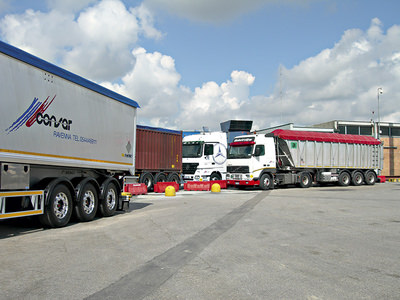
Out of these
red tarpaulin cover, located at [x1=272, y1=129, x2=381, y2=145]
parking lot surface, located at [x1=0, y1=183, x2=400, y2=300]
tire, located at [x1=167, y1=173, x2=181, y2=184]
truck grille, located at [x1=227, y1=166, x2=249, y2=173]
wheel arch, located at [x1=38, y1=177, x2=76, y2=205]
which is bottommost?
parking lot surface, located at [x1=0, y1=183, x2=400, y2=300]

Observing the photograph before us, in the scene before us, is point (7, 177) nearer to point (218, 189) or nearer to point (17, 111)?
point (17, 111)

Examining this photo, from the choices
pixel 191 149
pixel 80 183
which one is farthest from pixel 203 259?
pixel 191 149

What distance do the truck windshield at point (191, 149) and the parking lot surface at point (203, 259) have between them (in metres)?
12.4

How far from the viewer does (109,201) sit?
1051 centimetres

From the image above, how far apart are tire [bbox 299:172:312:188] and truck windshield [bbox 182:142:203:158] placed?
7.22 meters

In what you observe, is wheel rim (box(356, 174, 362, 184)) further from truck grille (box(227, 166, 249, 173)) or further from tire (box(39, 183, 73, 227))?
tire (box(39, 183, 73, 227))

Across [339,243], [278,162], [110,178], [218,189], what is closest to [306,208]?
[339,243]

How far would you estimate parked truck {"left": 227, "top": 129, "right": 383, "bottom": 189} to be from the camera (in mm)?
21562

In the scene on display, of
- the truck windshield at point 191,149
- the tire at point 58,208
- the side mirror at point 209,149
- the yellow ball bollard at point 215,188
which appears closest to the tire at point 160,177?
the truck windshield at point 191,149

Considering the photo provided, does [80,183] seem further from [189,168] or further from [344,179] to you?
[344,179]

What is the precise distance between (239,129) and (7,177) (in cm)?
2425

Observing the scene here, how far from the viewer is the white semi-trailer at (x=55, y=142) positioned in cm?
685

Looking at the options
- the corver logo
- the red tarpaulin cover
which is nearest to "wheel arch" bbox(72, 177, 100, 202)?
the corver logo

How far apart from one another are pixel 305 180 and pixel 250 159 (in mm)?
5163
